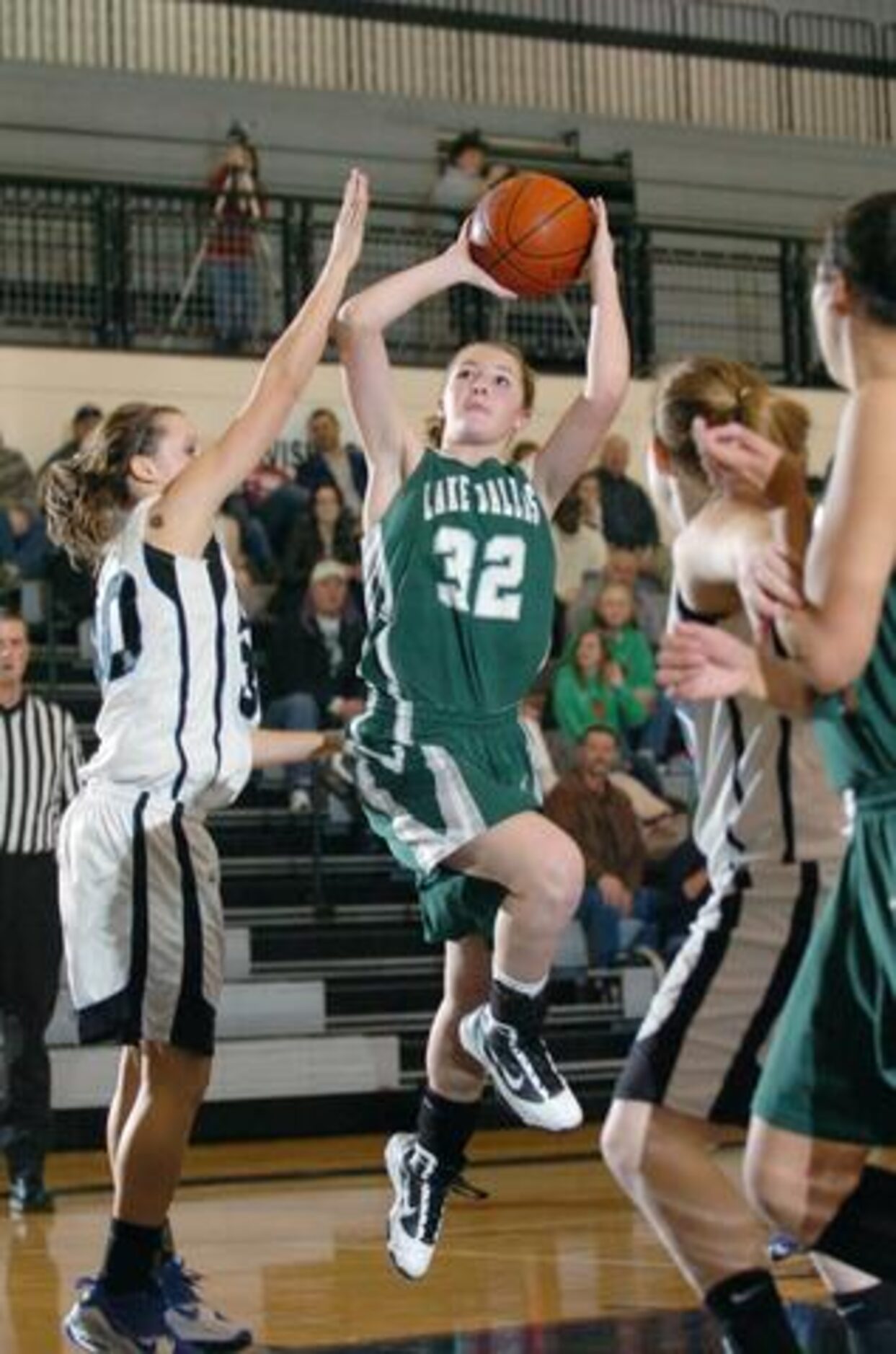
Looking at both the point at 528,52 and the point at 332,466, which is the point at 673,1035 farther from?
the point at 528,52

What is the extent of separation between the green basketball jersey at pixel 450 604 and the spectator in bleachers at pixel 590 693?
7272 millimetres

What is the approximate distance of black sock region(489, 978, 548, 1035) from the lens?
6.50 meters

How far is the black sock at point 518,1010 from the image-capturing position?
6504 millimetres

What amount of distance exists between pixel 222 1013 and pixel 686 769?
11.7ft

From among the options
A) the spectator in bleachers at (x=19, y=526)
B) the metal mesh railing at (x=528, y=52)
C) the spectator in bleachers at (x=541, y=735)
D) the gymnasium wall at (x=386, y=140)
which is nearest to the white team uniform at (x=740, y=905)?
the spectator in bleachers at (x=541, y=735)

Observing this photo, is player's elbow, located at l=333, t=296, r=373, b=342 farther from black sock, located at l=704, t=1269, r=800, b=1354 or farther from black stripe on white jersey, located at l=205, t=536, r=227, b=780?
black sock, located at l=704, t=1269, r=800, b=1354

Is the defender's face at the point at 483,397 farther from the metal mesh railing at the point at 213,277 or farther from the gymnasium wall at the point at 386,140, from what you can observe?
the gymnasium wall at the point at 386,140

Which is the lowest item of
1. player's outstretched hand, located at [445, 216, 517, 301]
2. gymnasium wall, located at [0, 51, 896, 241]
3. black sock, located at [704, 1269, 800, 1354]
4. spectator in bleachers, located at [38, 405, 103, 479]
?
black sock, located at [704, 1269, 800, 1354]

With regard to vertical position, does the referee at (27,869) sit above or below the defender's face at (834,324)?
below

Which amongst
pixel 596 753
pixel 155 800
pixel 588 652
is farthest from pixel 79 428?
pixel 155 800

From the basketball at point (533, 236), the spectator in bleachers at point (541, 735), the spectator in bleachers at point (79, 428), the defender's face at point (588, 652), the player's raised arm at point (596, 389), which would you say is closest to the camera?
the basketball at point (533, 236)

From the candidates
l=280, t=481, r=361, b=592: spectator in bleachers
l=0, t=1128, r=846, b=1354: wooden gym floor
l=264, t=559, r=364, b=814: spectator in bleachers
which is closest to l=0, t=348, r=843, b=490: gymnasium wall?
l=280, t=481, r=361, b=592: spectator in bleachers

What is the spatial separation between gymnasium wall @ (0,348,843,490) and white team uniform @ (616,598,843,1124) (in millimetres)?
11194

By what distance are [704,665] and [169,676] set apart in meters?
2.15
